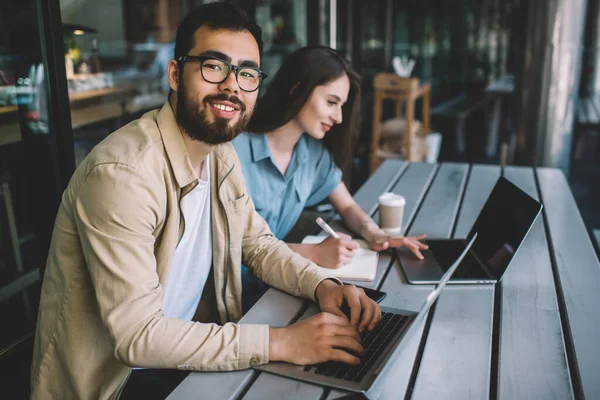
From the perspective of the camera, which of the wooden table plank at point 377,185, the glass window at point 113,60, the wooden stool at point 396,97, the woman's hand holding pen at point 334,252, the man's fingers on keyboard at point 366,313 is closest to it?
the man's fingers on keyboard at point 366,313

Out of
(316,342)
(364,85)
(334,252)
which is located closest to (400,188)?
(334,252)

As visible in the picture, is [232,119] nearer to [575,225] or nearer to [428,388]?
[428,388]

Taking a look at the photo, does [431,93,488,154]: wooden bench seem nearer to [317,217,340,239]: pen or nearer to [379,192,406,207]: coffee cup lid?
[379,192,406,207]: coffee cup lid

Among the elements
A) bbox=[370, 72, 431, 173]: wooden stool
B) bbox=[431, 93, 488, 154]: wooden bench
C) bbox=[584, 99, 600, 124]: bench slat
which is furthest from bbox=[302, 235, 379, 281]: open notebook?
bbox=[431, 93, 488, 154]: wooden bench

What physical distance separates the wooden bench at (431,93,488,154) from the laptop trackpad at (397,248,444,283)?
15.1ft

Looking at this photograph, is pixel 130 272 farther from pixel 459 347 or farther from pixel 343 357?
pixel 459 347

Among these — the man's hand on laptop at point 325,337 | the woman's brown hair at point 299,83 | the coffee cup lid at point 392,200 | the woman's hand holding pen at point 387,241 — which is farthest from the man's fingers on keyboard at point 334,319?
the woman's brown hair at point 299,83

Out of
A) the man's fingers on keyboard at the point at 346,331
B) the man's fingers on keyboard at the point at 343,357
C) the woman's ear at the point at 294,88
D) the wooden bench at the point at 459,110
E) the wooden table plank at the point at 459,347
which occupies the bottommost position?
the wooden bench at the point at 459,110

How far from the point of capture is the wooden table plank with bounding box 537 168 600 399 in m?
1.12

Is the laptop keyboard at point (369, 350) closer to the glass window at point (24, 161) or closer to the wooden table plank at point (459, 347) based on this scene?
the wooden table plank at point (459, 347)

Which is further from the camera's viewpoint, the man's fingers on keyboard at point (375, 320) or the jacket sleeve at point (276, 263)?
the jacket sleeve at point (276, 263)

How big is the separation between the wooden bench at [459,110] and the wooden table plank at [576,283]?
3816 mm

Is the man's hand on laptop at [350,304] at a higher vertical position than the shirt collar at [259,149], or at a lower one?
lower

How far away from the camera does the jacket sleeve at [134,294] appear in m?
1.11
